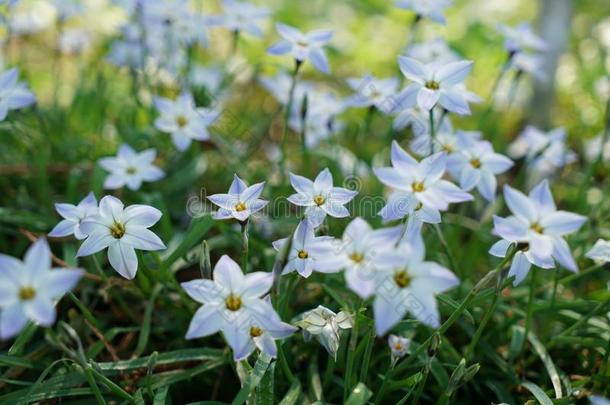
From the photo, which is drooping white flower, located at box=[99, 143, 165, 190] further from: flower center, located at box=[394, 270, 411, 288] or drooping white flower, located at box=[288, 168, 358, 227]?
flower center, located at box=[394, 270, 411, 288]

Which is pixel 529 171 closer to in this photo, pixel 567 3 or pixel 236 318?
pixel 567 3

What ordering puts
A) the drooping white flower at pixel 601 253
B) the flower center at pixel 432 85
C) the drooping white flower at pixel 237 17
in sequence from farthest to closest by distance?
the drooping white flower at pixel 237 17
the flower center at pixel 432 85
the drooping white flower at pixel 601 253

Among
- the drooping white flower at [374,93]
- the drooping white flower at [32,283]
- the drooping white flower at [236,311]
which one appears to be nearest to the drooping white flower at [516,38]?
the drooping white flower at [374,93]

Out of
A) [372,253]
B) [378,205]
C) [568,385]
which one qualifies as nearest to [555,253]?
[372,253]

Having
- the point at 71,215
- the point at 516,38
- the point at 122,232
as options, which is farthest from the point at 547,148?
the point at 71,215

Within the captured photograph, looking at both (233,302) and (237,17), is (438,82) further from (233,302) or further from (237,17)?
(237,17)

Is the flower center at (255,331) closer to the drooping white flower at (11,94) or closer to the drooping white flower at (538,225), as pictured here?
the drooping white flower at (538,225)
